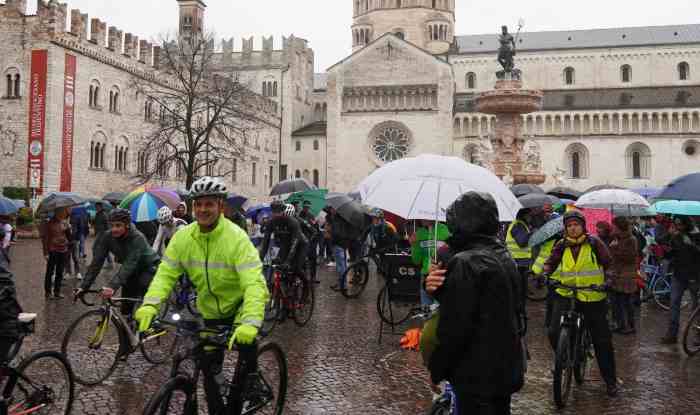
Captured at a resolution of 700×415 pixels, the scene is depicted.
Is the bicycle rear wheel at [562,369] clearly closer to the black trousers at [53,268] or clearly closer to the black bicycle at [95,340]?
the black bicycle at [95,340]

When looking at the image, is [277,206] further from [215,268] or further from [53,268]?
[215,268]

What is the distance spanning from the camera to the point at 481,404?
3.01 metres

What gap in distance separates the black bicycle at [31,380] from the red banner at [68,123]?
29.7 meters

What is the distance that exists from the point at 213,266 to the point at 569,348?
352cm

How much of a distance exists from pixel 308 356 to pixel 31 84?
2944 centimetres

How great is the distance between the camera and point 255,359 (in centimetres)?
407

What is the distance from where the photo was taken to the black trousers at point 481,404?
300 cm

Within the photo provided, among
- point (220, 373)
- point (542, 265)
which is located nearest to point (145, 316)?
point (220, 373)

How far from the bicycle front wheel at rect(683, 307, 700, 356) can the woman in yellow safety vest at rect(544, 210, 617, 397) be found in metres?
2.28

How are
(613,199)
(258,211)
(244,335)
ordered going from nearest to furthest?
1. (244,335)
2. (613,199)
3. (258,211)

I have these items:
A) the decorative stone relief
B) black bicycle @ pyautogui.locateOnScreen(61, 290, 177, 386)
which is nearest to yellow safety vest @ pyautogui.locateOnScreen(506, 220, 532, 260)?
black bicycle @ pyautogui.locateOnScreen(61, 290, 177, 386)

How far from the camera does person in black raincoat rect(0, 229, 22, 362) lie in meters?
4.01

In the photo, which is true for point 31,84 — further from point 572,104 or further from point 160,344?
point 572,104

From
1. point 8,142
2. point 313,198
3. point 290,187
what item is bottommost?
point 313,198
